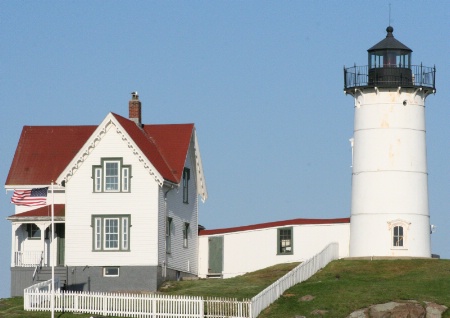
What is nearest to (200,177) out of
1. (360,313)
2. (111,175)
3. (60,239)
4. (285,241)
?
(285,241)

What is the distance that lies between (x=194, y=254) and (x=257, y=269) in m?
3.35

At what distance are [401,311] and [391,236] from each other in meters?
13.3

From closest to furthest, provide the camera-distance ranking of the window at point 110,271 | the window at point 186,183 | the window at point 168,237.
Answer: the window at point 110,271
the window at point 168,237
the window at point 186,183

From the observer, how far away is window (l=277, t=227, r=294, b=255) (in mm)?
67125

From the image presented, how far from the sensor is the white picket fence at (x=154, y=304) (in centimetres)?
5275

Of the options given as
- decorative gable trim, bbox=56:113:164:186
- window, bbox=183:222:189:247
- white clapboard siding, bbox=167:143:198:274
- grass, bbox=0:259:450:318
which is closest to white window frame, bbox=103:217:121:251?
decorative gable trim, bbox=56:113:164:186

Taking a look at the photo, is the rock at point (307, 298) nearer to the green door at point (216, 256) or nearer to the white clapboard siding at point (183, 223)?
the white clapboard siding at point (183, 223)

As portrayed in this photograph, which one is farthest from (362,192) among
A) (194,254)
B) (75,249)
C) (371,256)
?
(75,249)

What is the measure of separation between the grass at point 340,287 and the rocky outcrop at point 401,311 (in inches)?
13.2

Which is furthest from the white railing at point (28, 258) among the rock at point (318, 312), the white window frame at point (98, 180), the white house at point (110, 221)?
the rock at point (318, 312)

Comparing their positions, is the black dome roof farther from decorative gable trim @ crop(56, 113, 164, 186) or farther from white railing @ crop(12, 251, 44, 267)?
white railing @ crop(12, 251, 44, 267)

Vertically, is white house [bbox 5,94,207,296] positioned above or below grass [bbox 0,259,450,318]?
above

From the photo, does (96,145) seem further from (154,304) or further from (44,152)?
(154,304)

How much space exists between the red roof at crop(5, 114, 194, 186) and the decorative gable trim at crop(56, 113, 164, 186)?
151 centimetres
